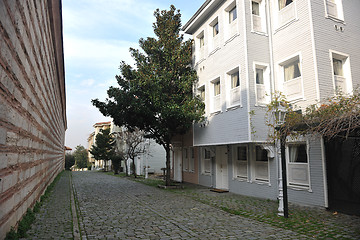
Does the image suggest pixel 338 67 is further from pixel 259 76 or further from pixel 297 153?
pixel 297 153

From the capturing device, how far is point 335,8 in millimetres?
10312

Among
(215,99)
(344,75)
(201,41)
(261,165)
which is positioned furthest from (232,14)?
(261,165)

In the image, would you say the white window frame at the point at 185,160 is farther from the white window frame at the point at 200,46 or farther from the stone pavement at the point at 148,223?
the stone pavement at the point at 148,223

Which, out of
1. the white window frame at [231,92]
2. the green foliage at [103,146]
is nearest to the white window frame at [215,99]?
the white window frame at [231,92]

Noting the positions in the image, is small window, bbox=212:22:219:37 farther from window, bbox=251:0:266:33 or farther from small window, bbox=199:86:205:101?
small window, bbox=199:86:205:101

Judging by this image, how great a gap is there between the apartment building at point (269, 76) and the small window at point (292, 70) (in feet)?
0.14

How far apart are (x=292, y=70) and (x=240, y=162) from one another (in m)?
4.85

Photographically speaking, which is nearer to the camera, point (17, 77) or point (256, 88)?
point (17, 77)

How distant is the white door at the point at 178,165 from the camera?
18.9 meters

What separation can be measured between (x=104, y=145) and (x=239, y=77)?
28438 millimetres

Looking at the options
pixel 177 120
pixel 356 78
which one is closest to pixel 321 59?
pixel 356 78

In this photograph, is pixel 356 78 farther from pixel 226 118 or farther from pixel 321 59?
pixel 226 118

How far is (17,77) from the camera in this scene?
367 cm

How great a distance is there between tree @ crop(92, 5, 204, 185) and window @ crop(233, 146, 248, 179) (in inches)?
100
